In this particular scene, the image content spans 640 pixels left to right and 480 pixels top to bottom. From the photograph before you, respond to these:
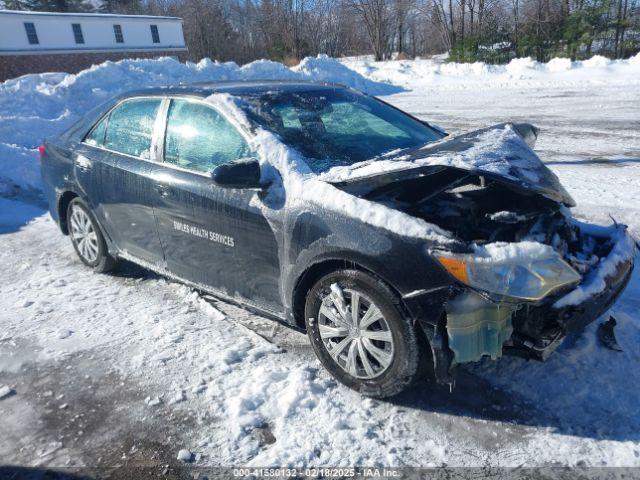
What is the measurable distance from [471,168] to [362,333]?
1058 millimetres

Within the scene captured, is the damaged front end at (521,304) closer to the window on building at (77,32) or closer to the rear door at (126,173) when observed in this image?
the rear door at (126,173)

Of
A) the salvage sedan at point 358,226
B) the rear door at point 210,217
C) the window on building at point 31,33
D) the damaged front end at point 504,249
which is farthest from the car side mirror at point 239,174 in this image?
the window on building at point 31,33

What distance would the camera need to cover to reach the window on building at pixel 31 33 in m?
34.2

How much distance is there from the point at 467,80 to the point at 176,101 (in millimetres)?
20064

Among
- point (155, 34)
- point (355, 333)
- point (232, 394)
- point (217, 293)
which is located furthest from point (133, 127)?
point (155, 34)

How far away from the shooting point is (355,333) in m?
2.81

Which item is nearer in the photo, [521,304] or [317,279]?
[521,304]

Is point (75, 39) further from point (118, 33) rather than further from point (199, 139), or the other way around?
point (199, 139)

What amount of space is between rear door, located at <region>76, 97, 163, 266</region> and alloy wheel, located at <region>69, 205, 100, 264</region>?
1.12 ft

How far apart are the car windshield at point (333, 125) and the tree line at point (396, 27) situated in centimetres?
2474

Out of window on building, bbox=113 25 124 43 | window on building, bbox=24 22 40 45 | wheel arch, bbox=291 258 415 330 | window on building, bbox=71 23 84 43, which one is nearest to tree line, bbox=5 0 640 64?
window on building, bbox=113 25 124 43

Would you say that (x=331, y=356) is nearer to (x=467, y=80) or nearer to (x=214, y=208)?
(x=214, y=208)

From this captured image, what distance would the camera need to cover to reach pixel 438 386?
296 cm

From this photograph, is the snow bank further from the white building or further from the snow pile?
the white building
